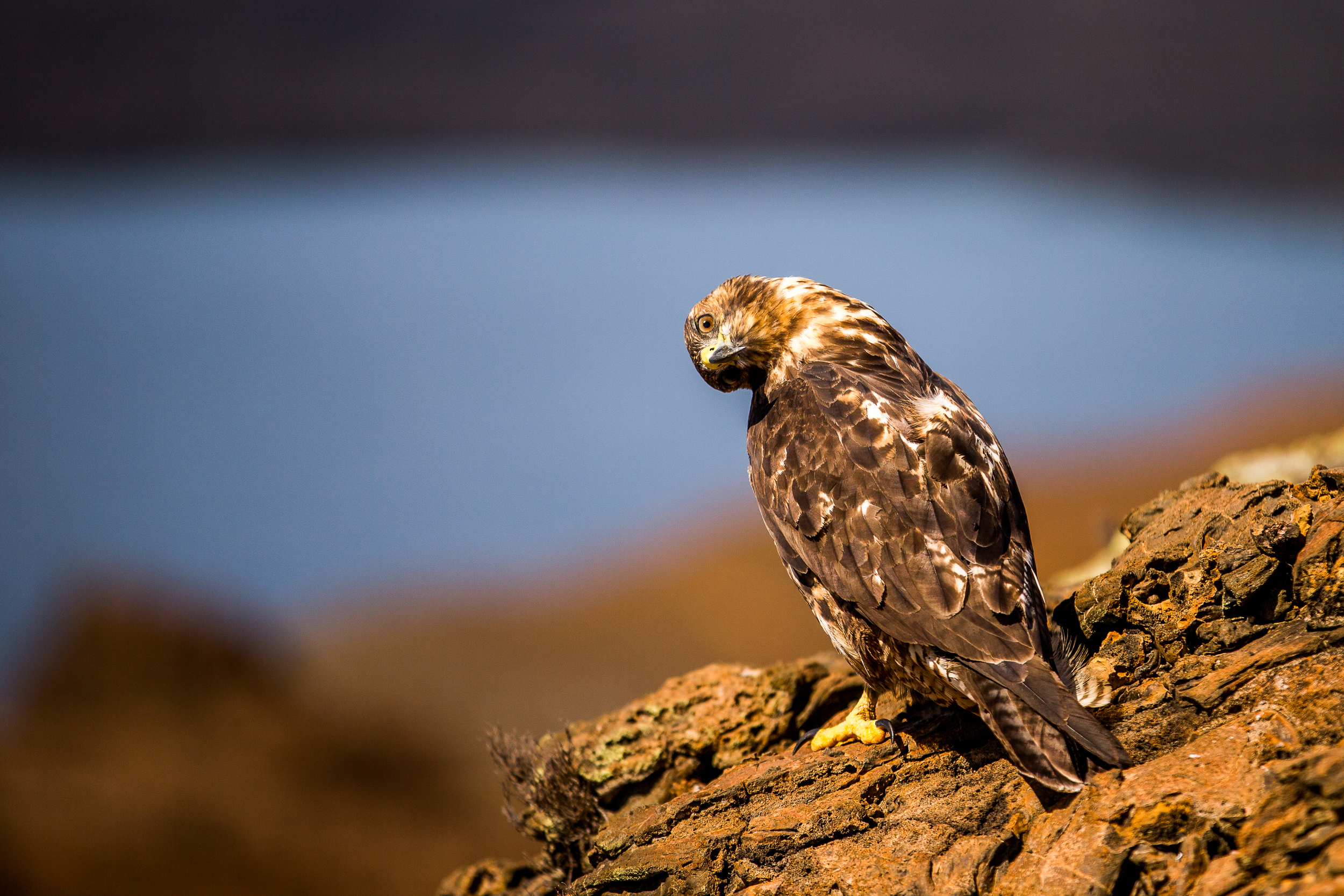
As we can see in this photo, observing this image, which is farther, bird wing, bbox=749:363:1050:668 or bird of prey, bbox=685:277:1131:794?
bird wing, bbox=749:363:1050:668

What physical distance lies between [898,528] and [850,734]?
2.73 feet

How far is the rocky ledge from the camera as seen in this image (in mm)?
2344

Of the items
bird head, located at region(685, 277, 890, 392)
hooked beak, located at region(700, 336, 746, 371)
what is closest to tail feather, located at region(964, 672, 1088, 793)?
bird head, located at region(685, 277, 890, 392)

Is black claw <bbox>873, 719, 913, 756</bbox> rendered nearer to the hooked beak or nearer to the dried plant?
the dried plant

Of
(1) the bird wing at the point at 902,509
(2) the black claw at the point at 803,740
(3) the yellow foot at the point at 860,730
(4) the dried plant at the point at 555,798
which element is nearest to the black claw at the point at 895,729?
(3) the yellow foot at the point at 860,730

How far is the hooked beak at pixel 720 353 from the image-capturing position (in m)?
3.57

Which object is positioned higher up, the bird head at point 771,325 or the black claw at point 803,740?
the bird head at point 771,325

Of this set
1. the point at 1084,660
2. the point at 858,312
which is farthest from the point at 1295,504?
the point at 858,312

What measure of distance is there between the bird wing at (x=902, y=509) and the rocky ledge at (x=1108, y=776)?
17.2 inches

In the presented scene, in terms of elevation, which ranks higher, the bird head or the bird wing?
the bird head

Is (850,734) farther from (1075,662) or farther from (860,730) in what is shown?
(1075,662)

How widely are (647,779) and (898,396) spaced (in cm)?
180

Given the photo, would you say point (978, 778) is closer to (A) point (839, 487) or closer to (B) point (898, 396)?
(A) point (839, 487)

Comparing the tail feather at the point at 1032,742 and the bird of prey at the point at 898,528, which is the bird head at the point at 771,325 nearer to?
the bird of prey at the point at 898,528
